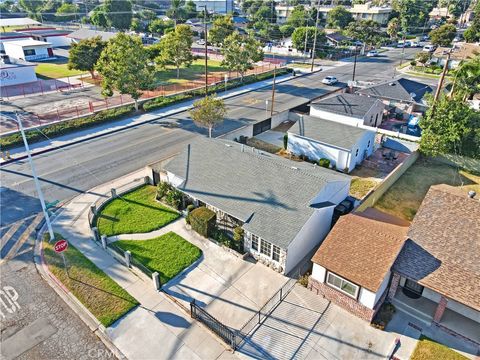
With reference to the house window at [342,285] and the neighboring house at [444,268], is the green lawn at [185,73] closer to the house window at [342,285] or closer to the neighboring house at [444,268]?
the house window at [342,285]

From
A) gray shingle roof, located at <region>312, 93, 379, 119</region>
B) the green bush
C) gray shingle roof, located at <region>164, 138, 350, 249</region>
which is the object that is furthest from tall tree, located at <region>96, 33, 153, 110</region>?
the green bush

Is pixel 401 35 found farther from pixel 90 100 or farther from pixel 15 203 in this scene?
pixel 15 203

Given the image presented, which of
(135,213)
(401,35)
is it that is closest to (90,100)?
(135,213)

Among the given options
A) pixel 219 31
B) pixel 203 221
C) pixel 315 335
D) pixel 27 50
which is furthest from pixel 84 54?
pixel 315 335

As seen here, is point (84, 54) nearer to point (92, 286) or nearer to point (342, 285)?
point (92, 286)

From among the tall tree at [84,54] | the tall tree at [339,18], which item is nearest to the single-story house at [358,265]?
the tall tree at [84,54]

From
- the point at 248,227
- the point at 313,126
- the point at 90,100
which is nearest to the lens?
the point at 248,227
